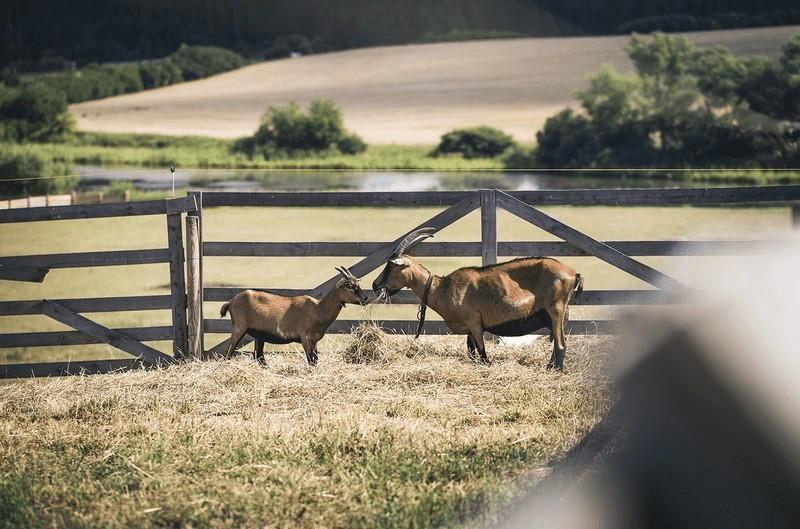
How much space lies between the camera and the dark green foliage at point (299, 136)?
214 ft

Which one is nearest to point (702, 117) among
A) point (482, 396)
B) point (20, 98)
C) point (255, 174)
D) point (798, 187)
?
point (255, 174)

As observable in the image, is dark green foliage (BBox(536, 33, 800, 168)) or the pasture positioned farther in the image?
dark green foliage (BBox(536, 33, 800, 168))

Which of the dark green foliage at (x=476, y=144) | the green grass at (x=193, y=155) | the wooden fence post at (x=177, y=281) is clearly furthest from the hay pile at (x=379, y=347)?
the dark green foliage at (x=476, y=144)

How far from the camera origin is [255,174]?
52031 mm

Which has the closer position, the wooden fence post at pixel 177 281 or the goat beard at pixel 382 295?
the goat beard at pixel 382 295

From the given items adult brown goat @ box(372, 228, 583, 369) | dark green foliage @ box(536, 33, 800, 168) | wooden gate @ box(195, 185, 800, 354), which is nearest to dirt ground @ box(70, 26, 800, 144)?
dark green foliage @ box(536, 33, 800, 168)

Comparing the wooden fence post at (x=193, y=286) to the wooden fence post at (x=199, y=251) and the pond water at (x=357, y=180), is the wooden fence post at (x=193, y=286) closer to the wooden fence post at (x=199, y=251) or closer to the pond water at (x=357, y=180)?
the wooden fence post at (x=199, y=251)

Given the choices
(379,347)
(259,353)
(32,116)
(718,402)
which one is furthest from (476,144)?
(718,402)

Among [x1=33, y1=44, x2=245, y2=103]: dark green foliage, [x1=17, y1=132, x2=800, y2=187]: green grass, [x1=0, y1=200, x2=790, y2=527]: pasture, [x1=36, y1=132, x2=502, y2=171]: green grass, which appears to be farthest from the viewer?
[x1=33, y1=44, x2=245, y2=103]: dark green foliage

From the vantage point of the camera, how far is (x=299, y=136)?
6581cm

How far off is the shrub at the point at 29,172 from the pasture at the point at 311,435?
31.8 metres

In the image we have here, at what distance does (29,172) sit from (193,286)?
46.4m

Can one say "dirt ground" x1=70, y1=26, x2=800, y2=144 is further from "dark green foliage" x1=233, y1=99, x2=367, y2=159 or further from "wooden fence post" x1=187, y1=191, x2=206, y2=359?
"wooden fence post" x1=187, y1=191, x2=206, y2=359

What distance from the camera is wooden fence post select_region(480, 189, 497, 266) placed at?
32.0 feet
